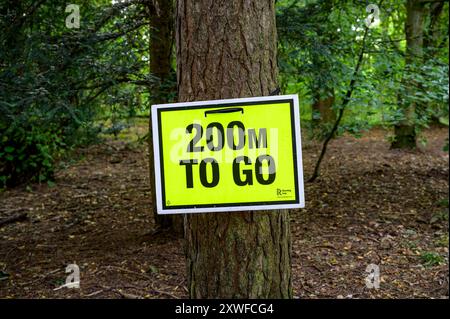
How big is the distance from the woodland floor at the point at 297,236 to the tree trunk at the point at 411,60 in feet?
2.51

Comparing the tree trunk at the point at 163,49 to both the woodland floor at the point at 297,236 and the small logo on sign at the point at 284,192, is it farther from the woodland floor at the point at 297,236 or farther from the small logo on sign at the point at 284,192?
the small logo on sign at the point at 284,192

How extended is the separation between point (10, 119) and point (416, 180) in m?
5.89

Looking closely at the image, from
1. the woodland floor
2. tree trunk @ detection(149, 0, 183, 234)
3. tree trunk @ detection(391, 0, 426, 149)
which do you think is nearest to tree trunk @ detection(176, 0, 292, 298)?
the woodland floor

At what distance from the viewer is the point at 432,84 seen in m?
6.19

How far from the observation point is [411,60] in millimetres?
6770

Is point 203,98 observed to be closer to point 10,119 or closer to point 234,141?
point 234,141

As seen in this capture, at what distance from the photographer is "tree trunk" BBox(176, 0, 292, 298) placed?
1.95 meters

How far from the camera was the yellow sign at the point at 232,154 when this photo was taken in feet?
6.20

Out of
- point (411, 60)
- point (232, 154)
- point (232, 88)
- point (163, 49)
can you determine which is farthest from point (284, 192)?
point (411, 60)

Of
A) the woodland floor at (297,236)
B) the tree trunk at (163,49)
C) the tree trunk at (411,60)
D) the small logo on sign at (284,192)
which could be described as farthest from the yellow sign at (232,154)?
the tree trunk at (411,60)

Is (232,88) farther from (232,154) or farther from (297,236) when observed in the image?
(297,236)

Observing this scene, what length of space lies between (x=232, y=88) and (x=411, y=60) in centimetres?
556
